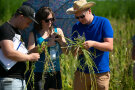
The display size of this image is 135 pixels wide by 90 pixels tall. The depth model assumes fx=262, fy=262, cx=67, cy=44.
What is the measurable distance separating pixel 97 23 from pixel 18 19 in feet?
2.92

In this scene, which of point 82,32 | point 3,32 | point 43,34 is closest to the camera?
point 3,32

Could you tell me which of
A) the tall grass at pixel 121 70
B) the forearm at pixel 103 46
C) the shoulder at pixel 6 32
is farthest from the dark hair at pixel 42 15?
the tall grass at pixel 121 70

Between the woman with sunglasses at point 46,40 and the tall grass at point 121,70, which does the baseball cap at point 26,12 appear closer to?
the woman with sunglasses at point 46,40

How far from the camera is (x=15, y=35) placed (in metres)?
2.75

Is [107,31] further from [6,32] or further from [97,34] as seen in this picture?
[6,32]

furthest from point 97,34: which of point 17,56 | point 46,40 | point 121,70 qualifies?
point 121,70

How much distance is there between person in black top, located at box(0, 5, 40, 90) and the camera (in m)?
2.63

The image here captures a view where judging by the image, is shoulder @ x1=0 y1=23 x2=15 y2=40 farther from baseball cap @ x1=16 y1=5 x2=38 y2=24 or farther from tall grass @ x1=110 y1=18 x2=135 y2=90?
tall grass @ x1=110 y1=18 x2=135 y2=90

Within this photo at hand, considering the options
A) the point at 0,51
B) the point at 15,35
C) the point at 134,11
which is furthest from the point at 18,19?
the point at 134,11

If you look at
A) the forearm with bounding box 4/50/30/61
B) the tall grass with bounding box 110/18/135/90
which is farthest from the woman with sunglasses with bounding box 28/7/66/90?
the tall grass with bounding box 110/18/135/90

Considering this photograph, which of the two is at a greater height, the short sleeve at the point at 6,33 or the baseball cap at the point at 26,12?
the baseball cap at the point at 26,12

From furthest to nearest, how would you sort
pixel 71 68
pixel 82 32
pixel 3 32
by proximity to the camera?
1. pixel 82 32
2. pixel 71 68
3. pixel 3 32

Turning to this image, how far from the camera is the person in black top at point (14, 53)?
2.63 m

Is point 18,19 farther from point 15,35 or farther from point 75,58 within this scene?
point 75,58
